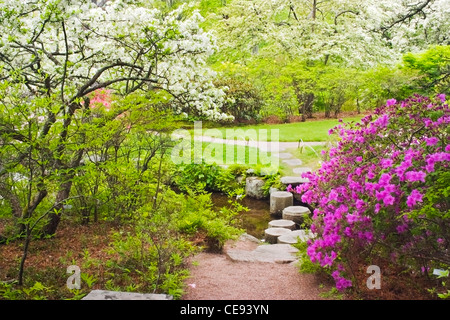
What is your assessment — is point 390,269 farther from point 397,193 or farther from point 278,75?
point 278,75

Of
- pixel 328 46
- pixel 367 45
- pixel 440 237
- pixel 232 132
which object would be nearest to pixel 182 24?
pixel 440 237

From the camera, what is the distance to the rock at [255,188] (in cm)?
891

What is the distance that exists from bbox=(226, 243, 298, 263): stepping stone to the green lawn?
6202mm

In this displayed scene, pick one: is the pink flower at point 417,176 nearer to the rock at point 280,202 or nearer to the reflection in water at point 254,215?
the reflection in water at point 254,215

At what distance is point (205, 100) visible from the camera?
564 centimetres

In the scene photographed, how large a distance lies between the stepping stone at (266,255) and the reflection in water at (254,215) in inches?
62.3

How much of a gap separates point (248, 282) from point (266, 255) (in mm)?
1088

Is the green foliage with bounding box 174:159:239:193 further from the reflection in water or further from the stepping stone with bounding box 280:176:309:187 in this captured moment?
the stepping stone with bounding box 280:176:309:187

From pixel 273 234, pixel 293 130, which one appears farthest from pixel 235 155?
pixel 273 234

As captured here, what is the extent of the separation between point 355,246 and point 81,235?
305 centimetres

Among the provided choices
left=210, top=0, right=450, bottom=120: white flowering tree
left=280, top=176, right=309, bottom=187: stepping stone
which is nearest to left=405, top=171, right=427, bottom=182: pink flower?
left=280, top=176, right=309, bottom=187: stepping stone

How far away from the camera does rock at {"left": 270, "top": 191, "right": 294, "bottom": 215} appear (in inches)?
314

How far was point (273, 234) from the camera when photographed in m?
6.45

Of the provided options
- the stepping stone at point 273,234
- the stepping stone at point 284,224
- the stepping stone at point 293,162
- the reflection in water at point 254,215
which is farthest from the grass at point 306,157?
the stepping stone at point 273,234
